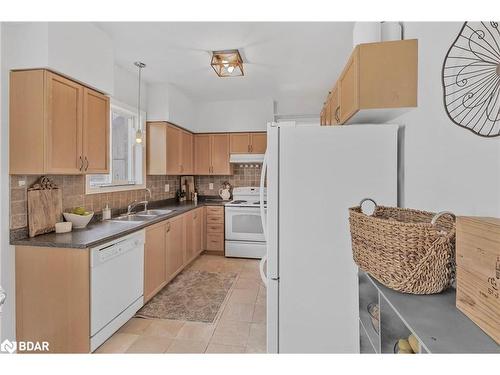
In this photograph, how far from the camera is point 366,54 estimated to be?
1399mm

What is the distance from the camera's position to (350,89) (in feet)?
5.13

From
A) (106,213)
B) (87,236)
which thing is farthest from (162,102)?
(87,236)

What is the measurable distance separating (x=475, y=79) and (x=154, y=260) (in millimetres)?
Result: 2774

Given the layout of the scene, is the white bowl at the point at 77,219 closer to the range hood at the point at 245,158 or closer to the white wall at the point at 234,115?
the range hood at the point at 245,158

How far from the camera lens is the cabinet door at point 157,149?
3553 millimetres

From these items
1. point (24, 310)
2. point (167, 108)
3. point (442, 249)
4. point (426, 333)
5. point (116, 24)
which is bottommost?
point (24, 310)

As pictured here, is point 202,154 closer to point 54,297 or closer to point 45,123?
point 45,123

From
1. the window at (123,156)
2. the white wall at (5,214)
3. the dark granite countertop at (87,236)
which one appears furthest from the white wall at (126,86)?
the dark granite countertop at (87,236)

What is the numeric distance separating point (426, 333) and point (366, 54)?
1.34 m

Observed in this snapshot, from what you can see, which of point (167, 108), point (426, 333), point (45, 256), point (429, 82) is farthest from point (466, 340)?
point (167, 108)

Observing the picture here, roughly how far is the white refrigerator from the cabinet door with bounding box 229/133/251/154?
9.31ft

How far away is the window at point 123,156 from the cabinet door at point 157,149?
84mm
